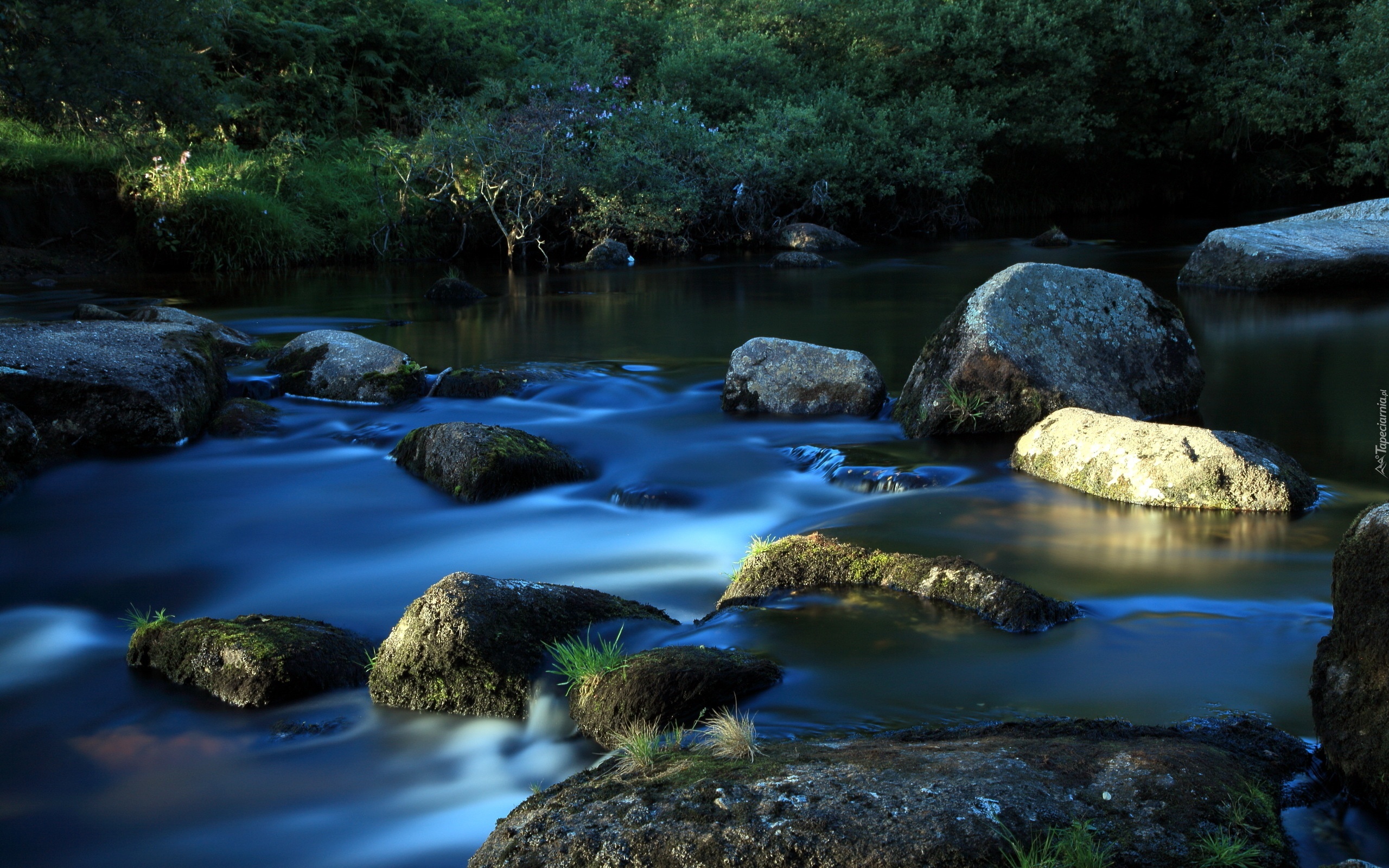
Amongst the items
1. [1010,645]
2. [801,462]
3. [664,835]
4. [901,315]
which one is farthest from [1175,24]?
[664,835]

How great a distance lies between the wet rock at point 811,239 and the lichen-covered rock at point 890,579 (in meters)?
17.9

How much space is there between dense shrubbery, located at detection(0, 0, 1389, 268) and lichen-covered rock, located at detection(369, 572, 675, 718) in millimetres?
13934

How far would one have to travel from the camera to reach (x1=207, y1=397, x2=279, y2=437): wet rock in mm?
8148

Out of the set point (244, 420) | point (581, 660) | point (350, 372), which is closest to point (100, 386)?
point (244, 420)

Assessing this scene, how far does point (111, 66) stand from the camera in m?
15.4

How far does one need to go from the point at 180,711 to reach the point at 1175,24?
29.0 metres

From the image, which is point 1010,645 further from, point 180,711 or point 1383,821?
point 180,711

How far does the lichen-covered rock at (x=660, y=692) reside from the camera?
11.5 feet

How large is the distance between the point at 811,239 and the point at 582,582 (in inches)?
707

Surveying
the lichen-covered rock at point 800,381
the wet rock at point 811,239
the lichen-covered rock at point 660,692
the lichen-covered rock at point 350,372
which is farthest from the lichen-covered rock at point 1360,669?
the wet rock at point 811,239

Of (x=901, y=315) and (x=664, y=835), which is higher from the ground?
(x=901, y=315)

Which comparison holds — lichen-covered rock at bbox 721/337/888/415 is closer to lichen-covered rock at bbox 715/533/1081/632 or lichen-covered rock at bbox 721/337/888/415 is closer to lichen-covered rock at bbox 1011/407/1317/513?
lichen-covered rock at bbox 1011/407/1317/513

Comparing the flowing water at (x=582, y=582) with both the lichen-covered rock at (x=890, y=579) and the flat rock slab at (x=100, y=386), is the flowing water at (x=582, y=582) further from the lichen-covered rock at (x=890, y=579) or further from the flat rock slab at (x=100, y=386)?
the flat rock slab at (x=100, y=386)

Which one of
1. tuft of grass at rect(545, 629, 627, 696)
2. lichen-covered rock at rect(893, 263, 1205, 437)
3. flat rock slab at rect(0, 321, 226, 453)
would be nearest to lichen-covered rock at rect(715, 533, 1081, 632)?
tuft of grass at rect(545, 629, 627, 696)
